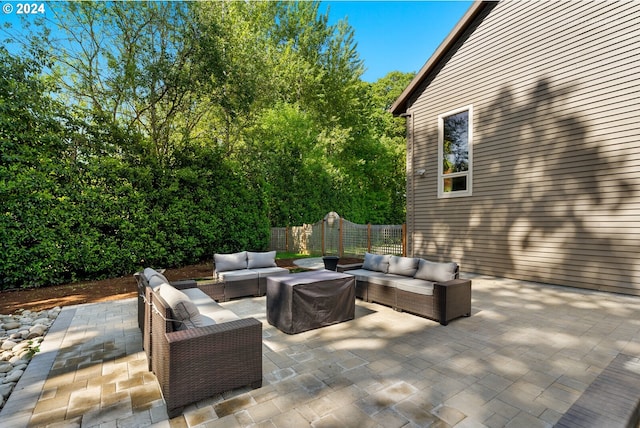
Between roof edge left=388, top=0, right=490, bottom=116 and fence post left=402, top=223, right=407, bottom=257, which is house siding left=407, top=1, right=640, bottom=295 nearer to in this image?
roof edge left=388, top=0, right=490, bottom=116

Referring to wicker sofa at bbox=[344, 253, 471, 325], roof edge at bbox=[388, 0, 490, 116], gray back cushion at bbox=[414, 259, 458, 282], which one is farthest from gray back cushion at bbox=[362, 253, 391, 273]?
roof edge at bbox=[388, 0, 490, 116]

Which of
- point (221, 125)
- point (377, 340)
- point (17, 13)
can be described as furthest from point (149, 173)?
point (377, 340)

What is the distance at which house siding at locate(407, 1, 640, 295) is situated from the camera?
554 centimetres

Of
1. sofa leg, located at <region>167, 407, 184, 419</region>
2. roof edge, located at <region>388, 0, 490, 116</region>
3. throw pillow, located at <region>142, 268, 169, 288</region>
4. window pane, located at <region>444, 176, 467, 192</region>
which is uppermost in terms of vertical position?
roof edge, located at <region>388, 0, 490, 116</region>

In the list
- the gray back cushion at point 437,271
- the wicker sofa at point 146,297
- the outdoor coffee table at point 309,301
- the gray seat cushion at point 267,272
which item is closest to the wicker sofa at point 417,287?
the gray back cushion at point 437,271

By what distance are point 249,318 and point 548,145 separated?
23.4 ft

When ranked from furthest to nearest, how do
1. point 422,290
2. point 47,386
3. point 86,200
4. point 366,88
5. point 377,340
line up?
point 366,88, point 86,200, point 422,290, point 377,340, point 47,386

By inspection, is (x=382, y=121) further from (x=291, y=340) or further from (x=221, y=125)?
(x=291, y=340)

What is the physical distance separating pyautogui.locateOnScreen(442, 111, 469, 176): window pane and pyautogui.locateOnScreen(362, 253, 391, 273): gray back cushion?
413cm

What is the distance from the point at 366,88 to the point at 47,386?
2206 centimetres

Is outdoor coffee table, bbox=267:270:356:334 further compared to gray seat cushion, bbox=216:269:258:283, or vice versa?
gray seat cushion, bbox=216:269:258:283

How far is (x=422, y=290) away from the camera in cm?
432

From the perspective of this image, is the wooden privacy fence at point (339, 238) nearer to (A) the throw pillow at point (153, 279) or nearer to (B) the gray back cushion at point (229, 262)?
(B) the gray back cushion at point (229, 262)

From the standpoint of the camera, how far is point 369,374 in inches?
110
